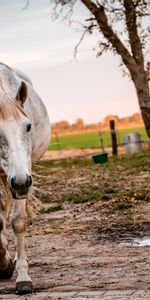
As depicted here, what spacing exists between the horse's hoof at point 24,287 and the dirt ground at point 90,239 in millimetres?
100

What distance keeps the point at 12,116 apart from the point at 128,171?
1403 centimetres

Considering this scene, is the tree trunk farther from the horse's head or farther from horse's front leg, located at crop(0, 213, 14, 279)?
the horse's head

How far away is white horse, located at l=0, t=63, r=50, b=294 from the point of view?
621 centimetres

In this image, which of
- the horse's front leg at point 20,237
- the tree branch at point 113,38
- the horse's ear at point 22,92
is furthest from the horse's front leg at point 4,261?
the tree branch at point 113,38

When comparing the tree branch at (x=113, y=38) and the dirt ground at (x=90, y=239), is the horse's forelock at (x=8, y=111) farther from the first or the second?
the tree branch at (x=113, y=38)

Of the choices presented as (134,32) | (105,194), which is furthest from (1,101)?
(134,32)

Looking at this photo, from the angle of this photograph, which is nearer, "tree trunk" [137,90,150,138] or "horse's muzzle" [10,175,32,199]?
"horse's muzzle" [10,175,32,199]

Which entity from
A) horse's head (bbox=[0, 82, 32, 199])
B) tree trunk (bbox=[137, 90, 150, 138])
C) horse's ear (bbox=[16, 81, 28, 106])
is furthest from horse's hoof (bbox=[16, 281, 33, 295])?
tree trunk (bbox=[137, 90, 150, 138])

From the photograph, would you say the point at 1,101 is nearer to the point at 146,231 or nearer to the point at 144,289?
the point at 144,289

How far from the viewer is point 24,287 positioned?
6.82 meters

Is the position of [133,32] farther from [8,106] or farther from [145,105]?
[8,106]

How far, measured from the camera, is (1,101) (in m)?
6.71

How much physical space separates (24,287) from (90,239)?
2657mm

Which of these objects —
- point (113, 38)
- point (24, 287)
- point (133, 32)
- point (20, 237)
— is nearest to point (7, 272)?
point (20, 237)
